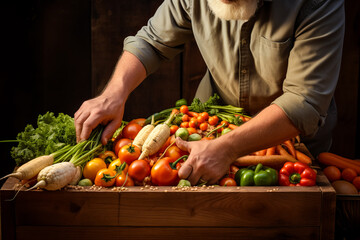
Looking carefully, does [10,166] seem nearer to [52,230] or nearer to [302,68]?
[52,230]

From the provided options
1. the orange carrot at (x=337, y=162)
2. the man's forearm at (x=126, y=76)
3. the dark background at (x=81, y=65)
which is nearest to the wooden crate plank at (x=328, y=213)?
the orange carrot at (x=337, y=162)

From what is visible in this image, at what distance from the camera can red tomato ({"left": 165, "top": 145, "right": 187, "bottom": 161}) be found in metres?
1.85

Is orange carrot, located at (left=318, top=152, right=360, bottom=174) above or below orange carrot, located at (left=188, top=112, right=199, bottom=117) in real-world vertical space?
below

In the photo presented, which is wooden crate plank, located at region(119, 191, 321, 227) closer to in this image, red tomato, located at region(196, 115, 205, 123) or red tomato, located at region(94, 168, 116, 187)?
red tomato, located at region(94, 168, 116, 187)

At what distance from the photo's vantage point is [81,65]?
12.5ft

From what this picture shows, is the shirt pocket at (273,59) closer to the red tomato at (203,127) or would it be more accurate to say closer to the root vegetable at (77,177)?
the red tomato at (203,127)

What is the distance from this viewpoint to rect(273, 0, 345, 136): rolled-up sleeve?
1.79m

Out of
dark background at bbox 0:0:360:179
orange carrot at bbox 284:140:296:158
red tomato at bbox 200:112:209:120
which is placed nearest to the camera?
orange carrot at bbox 284:140:296:158

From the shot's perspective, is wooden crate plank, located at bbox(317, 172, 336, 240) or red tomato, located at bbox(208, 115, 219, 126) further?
red tomato, located at bbox(208, 115, 219, 126)

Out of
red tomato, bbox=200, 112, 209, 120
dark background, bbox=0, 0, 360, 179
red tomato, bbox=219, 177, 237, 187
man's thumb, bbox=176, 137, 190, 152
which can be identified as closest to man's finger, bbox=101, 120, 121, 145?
man's thumb, bbox=176, 137, 190, 152

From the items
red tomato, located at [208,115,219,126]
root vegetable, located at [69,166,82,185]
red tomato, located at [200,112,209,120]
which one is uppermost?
red tomato, located at [200,112,209,120]

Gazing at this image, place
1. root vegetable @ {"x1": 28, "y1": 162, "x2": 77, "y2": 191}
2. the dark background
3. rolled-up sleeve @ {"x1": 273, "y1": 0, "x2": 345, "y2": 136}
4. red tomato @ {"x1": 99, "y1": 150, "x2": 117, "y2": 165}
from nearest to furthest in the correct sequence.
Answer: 1. root vegetable @ {"x1": 28, "y1": 162, "x2": 77, "y2": 191}
2. rolled-up sleeve @ {"x1": 273, "y1": 0, "x2": 345, "y2": 136}
3. red tomato @ {"x1": 99, "y1": 150, "x2": 117, "y2": 165}
4. the dark background

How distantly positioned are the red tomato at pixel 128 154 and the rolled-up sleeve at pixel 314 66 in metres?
0.61

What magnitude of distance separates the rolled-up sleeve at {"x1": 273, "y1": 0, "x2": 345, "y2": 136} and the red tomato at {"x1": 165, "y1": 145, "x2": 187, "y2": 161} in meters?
0.44
